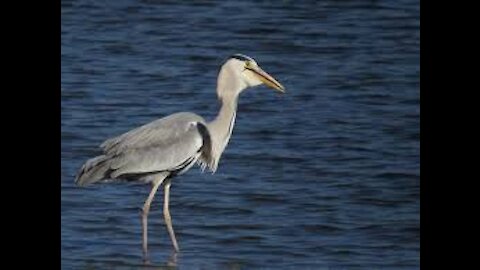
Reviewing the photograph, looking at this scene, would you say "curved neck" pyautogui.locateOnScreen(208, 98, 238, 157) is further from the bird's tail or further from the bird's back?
the bird's tail

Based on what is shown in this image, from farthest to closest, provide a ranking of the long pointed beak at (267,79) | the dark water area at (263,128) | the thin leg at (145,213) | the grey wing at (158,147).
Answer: the dark water area at (263,128) < the long pointed beak at (267,79) < the grey wing at (158,147) < the thin leg at (145,213)

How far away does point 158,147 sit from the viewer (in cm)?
759

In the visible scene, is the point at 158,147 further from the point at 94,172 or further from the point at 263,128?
the point at 263,128

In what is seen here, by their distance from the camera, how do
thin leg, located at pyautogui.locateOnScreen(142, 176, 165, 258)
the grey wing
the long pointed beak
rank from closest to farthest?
1. thin leg, located at pyautogui.locateOnScreen(142, 176, 165, 258)
2. the grey wing
3. the long pointed beak

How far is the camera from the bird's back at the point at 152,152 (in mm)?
7465

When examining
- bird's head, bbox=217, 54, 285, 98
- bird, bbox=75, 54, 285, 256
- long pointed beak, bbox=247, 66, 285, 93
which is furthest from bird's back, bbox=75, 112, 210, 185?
long pointed beak, bbox=247, 66, 285, 93

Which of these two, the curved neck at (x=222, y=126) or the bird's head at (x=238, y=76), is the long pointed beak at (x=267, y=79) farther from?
the curved neck at (x=222, y=126)

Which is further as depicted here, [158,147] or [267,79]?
[267,79]

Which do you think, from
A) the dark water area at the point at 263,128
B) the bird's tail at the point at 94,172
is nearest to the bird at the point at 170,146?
the bird's tail at the point at 94,172

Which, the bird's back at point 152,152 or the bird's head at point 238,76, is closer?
the bird's back at point 152,152

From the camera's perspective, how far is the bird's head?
7742 millimetres

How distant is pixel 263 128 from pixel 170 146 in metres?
3.29

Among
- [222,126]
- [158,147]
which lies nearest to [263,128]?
[222,126]
